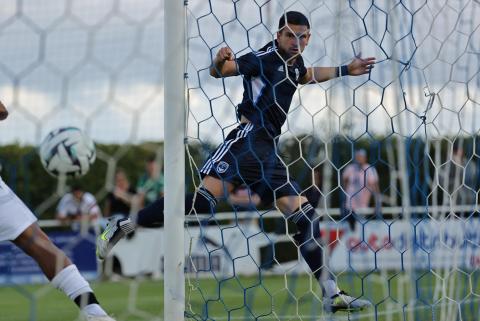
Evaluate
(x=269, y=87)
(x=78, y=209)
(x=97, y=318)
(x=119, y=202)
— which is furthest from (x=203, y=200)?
(x=119, y=202)

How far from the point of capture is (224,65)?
4.85 metres

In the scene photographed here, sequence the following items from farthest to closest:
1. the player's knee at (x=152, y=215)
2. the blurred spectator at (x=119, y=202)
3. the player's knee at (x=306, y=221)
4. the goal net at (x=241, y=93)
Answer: the blurred spectator at (x=119, y=202) < the player's knee at (x=306, y=221) < the player's knee at (x=152, y=215) < the goal net at (x=241, y=93)

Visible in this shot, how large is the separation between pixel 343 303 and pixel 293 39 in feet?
4.89

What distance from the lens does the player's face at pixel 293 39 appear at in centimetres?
533

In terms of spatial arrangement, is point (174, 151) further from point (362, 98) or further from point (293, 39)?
point (362, 98)

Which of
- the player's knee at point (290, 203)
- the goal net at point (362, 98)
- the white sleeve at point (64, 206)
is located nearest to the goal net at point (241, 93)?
the goal net at point (362, 98)

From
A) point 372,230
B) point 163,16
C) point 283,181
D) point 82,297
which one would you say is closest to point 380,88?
point 283,181

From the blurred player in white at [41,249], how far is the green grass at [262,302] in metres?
0.18

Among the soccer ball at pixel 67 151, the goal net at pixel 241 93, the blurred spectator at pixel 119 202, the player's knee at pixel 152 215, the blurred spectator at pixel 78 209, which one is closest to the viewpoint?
the goal net at pixel 241 93

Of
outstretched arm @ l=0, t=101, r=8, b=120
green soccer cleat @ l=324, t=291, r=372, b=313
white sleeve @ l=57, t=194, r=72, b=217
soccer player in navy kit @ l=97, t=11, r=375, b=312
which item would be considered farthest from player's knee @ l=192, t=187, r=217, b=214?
white sleeve @ l=57, t=194, r=72, b=217

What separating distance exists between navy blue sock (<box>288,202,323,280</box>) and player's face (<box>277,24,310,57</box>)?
923 mm

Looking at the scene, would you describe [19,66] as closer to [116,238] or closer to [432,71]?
[116,238]

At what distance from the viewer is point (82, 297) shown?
4656mm

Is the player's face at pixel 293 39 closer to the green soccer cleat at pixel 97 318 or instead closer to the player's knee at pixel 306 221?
the player's knee at pixel 306 221
